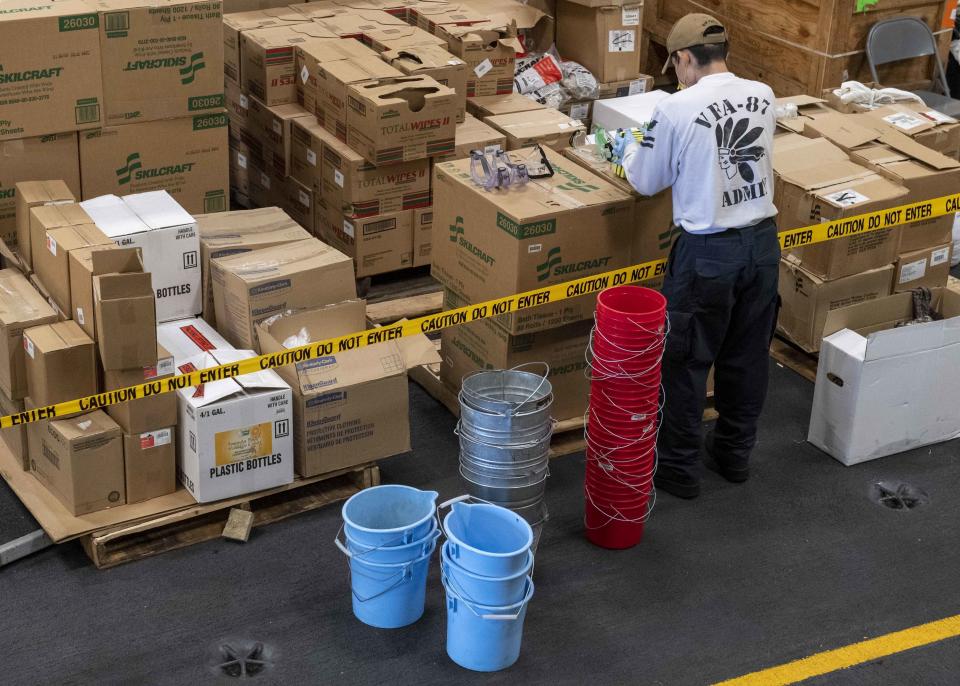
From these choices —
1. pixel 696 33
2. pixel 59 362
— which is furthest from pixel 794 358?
pixel 59 362

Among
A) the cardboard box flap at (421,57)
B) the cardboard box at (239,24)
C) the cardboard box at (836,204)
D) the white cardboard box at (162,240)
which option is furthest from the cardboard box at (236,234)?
the cardboard box at (836,204)

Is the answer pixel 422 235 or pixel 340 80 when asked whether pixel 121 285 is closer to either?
pixel 340 80

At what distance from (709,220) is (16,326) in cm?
283

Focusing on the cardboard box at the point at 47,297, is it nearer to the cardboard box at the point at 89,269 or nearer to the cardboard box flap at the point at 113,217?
the cardboard box at the point at 89,269

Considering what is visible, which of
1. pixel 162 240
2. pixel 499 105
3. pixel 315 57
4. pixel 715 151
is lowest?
pixel 162 240

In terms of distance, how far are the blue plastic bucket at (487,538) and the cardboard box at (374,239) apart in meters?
2.68

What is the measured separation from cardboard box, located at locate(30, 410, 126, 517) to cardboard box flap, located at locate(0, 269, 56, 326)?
17.5 inches

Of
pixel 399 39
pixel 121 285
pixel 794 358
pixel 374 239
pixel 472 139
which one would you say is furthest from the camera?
pixel 399 39

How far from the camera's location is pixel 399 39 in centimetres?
764

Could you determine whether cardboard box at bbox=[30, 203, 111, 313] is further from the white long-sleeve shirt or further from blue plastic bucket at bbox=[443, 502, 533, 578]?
the white long-sleeve shirt

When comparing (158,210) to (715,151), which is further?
(158,210)

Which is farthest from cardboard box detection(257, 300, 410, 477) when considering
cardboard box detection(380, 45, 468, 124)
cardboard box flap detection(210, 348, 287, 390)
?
cardboard box detection(380, 45, 468, 124)

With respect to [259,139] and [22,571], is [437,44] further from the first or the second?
[22,571]

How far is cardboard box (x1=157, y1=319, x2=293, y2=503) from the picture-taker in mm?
5020
